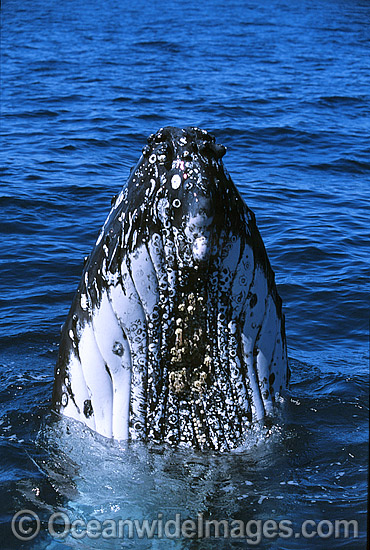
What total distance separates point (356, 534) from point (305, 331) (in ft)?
12.1

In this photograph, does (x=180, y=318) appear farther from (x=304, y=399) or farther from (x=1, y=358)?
(x=1, y=358)

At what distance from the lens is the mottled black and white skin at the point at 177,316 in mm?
4688

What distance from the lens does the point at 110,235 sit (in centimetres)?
494

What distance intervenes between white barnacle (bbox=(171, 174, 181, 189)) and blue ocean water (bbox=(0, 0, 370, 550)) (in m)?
1.72

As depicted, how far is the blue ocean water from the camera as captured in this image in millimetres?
5359

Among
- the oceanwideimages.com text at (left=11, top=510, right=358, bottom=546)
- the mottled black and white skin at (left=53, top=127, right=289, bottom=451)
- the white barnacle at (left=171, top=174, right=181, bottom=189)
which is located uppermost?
the white barnacle at (left=171, top=174, right=181, bottom=189)

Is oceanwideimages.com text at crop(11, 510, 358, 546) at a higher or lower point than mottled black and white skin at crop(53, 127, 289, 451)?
lower

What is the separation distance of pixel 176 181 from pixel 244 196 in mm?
8791

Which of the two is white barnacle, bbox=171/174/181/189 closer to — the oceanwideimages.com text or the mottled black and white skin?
the mottled black and white skin

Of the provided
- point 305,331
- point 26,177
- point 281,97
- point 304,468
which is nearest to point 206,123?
point 281,97

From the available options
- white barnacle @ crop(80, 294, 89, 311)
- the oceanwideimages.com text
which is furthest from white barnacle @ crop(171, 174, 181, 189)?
the oceanwideimages.com text

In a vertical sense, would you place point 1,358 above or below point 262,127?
below

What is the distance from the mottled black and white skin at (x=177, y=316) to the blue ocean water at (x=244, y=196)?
10.8 inches

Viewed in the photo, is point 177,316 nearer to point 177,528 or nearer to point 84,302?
point 84,302
